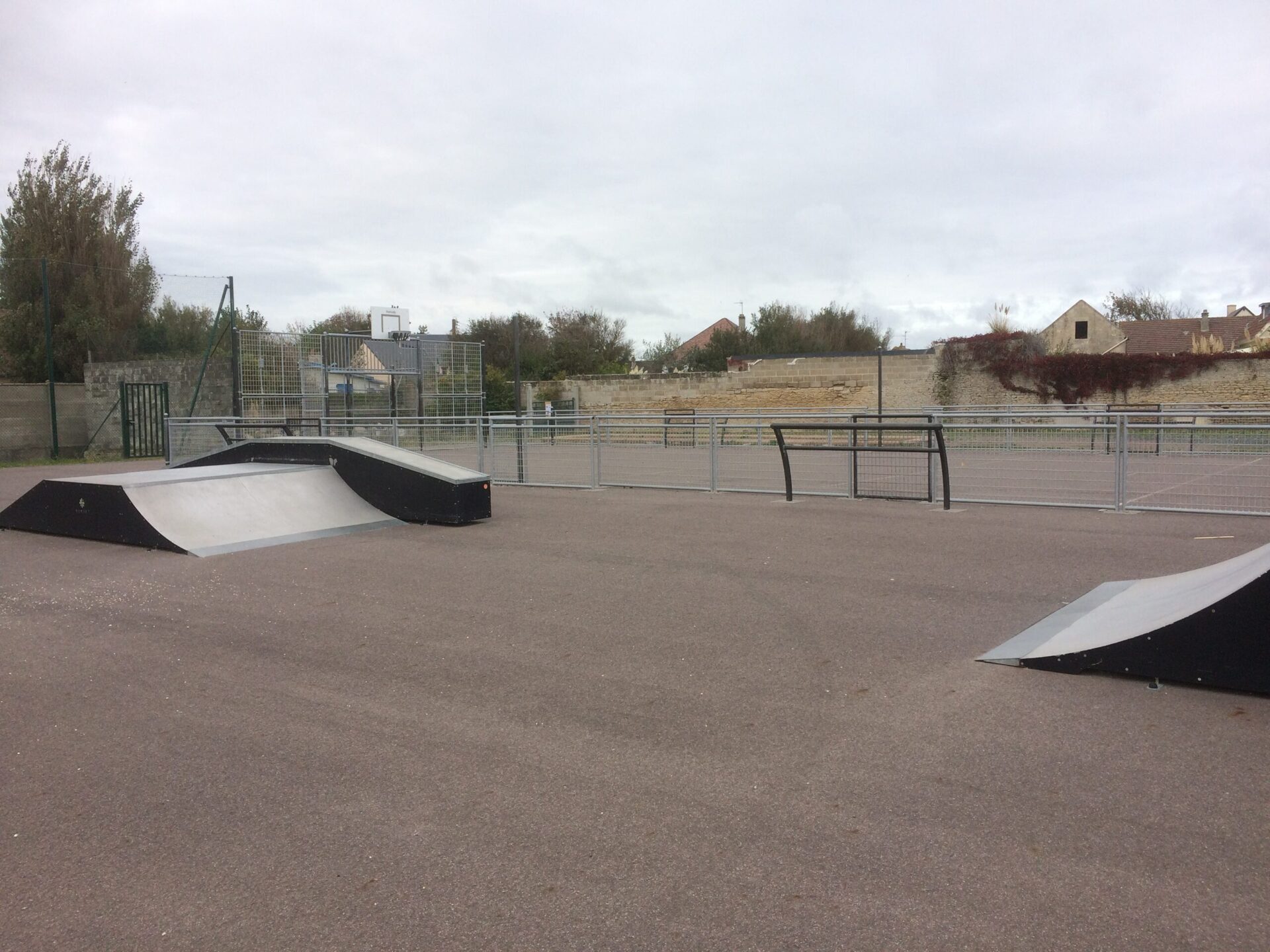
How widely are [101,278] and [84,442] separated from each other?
5.17 m

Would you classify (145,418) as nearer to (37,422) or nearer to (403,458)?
(37,422)

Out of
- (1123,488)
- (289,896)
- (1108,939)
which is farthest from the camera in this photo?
(1123,488)

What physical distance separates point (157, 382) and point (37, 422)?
2.68 meters

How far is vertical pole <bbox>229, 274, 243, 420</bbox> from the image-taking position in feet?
65.6

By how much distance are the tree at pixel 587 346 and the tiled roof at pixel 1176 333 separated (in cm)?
2896

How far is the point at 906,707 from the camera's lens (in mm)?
4234

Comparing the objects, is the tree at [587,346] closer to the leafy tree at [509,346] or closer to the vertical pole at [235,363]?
the leafy tree at [509,346]

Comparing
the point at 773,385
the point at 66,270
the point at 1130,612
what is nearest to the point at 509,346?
the point at 773,385

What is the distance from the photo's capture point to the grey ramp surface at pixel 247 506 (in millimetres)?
9086

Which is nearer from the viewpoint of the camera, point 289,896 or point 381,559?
point 289,896

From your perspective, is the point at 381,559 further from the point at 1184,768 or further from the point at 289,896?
the point at 1184,768

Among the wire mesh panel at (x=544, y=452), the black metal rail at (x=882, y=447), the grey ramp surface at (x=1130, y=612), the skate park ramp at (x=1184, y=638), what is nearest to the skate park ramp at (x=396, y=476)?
the wire mesh panel at (x=544, y=452)

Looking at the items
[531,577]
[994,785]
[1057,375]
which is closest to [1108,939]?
[994,785]

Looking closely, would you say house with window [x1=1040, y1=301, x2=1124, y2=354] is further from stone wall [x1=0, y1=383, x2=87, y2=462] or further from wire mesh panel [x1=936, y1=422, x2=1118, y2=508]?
stone wall [x1=0, y1=383, x2=87, y2=462]
